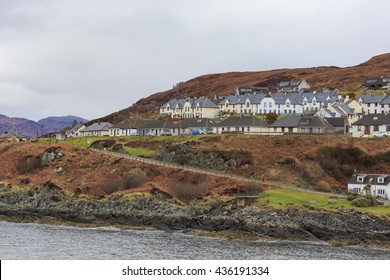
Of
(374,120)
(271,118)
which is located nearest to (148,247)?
(374,120)

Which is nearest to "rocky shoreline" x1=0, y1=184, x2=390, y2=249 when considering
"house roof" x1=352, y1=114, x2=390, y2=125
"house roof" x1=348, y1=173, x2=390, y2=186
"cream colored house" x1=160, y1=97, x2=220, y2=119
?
"house roof" x1=348, y1=173, x2=390, y2=186

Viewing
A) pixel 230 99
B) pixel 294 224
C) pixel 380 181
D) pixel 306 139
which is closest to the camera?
pixel 294 224

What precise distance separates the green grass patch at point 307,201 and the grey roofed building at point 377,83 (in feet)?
280

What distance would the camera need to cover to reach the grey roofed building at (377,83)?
15500 cm

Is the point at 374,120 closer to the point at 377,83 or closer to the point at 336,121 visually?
the point at 336,121

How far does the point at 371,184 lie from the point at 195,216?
75.3 feet

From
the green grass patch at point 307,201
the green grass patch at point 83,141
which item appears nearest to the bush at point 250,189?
the green grass patch at point 307,201

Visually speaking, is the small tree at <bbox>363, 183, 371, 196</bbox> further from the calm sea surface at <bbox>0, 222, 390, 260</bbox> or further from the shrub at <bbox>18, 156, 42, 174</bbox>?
the shrub at <bbox>18, 156, 42, 174</bbox>

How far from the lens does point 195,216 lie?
237ft

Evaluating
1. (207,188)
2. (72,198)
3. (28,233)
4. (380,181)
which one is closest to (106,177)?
(72,198)

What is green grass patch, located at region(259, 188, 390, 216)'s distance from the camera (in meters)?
68.4

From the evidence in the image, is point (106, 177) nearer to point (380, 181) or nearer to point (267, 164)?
point (267, 164)

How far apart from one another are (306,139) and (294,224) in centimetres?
3763

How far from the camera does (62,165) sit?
102 metres
